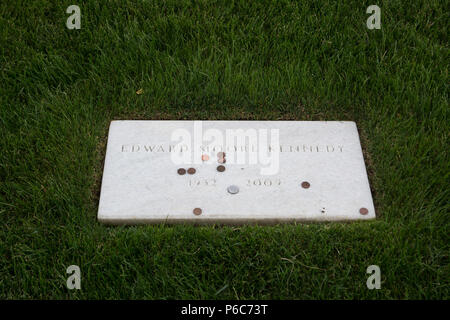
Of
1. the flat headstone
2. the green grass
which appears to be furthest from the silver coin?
the green grass

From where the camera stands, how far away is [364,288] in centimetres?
191

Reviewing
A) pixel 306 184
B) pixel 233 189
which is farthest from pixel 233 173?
pixel 306 184

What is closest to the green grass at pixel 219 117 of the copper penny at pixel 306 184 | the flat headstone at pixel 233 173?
the flat headstone at pixel 233 173

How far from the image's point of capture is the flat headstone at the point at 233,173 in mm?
2139

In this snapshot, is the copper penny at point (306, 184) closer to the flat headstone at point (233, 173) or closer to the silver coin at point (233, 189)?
the flat headstone at point (233, 173)

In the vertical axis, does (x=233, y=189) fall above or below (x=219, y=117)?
below

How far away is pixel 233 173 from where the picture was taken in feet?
7.43

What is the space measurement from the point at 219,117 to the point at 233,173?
1.37 ft

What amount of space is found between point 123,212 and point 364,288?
104cm

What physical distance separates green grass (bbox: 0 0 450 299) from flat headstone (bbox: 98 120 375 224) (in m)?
0.07

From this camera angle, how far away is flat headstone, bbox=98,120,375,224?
2.14 meters

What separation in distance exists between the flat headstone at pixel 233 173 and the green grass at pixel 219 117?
0.24ft

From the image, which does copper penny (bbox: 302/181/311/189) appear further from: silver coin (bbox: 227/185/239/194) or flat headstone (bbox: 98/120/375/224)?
silver coin (bbox: 227/185/239/194)

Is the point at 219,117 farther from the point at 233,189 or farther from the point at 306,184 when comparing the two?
the point at 306,184
